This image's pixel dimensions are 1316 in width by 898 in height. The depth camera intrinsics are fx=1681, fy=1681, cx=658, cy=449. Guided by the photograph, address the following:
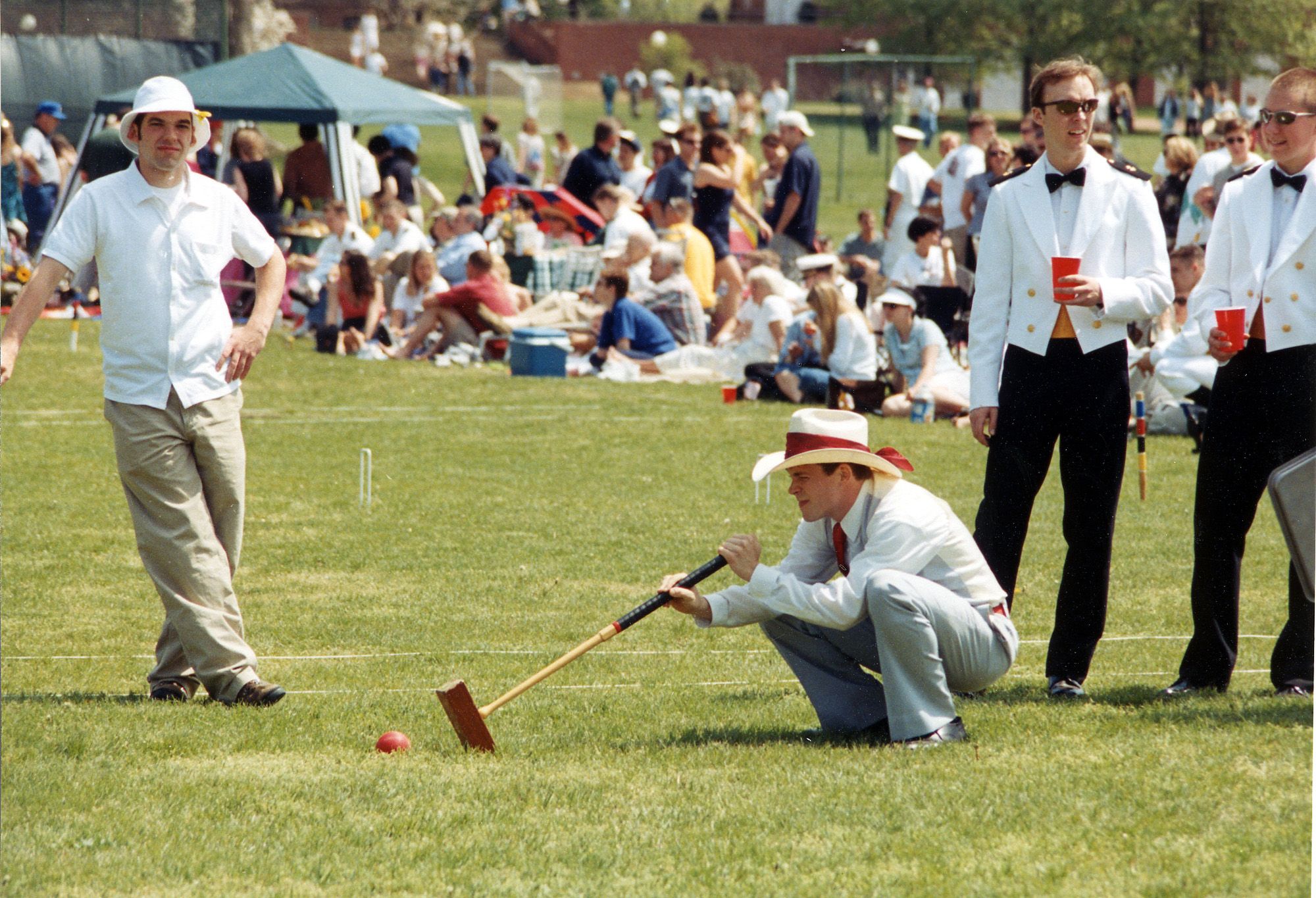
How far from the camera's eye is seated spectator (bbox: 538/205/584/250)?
19234mm

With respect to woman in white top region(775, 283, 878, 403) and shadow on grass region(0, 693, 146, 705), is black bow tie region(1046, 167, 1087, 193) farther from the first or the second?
woman in white top region(775, 283, 878, 403)

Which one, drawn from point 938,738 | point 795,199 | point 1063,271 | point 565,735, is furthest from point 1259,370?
point 795,199

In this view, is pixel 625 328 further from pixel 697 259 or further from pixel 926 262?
pixel 926 262

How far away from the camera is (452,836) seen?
4258 mm

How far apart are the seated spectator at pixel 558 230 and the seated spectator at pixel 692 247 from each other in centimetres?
369

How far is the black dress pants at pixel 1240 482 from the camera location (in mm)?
5375

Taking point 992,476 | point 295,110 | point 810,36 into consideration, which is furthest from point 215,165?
point 810,36

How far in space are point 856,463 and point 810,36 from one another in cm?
5755

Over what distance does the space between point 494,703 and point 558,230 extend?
1478cm

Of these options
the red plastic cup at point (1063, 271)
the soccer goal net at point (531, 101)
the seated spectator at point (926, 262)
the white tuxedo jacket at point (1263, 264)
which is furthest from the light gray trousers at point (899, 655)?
the soccer goal net at point (531, 101)

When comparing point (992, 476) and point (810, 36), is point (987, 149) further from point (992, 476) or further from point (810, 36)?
point (810, 36)

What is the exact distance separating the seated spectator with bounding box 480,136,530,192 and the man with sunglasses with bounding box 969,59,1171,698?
16658 mm

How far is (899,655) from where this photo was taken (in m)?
4.90

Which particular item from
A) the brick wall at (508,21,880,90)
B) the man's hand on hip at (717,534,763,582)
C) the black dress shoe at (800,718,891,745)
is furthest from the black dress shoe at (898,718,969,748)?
the brick wall at (508,21,880,90)
